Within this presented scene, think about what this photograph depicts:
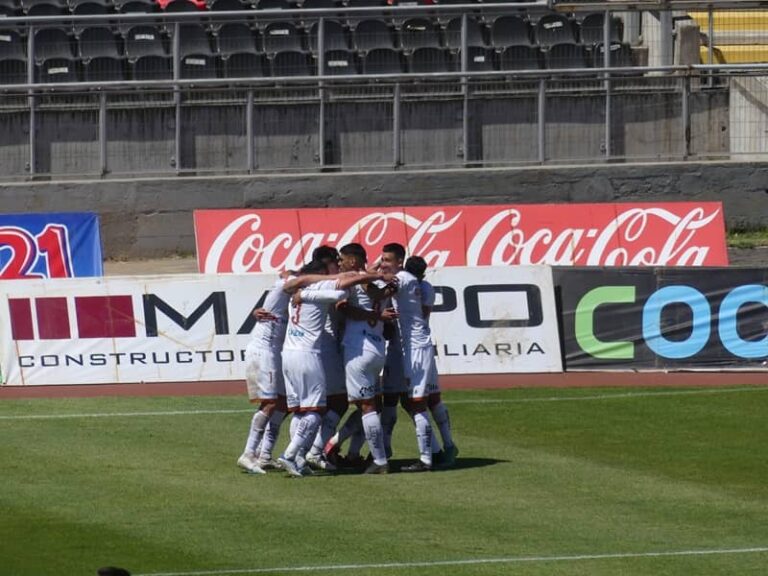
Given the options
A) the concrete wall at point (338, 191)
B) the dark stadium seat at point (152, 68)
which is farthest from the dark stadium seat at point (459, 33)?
the dark stadium seat at point (152, 68)

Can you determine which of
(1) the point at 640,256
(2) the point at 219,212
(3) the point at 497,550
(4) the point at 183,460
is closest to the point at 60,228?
(2) the point at 219,212

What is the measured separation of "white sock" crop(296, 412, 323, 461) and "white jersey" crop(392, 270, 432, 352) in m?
1.15

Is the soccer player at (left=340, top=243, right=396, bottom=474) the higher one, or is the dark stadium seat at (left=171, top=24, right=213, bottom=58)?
the dark stadium seat at (left=171, top=24, right=213, bottom=58)

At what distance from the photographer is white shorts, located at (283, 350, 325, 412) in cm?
1370

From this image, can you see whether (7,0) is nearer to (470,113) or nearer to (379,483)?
(470,113)

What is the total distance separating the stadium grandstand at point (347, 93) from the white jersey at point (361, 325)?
12372 mm

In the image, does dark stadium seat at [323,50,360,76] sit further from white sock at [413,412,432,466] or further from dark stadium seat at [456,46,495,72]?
white sock at [413,412,432,466]

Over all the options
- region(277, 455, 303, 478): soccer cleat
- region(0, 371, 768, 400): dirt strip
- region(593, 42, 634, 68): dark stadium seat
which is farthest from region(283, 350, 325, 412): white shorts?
region(593, 42, 634, 68): dark stadium seat

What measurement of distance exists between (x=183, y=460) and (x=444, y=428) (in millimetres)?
2481

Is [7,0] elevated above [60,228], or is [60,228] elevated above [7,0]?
[7,0]

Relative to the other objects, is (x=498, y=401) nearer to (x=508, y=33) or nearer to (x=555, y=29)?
(x=508, y=33)

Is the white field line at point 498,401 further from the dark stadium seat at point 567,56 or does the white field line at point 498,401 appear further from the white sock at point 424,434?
the dark stadium seat at point 567,56

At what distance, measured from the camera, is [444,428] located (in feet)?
47.5

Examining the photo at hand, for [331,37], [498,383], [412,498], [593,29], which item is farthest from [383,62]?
[412,498]
